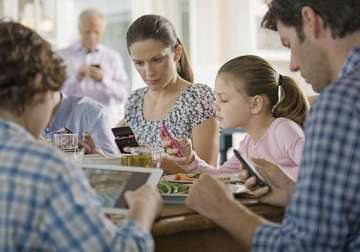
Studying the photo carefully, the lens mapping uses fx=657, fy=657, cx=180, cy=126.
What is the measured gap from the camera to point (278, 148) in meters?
2.12

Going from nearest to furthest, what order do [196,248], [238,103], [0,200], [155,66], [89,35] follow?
[0,200]
[196,248]
[238,103]
[155,66]
[89,35]

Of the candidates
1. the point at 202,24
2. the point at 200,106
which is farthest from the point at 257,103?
the point at 202,24

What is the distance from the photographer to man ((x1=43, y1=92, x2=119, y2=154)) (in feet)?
8.53

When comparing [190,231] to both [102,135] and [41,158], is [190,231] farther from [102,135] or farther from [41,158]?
[102,135]

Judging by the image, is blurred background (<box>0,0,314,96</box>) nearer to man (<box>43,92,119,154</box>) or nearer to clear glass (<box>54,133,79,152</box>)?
man (<box>43,92,119,154</box>)

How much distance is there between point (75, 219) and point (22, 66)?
272mm

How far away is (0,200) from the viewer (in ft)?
3.30

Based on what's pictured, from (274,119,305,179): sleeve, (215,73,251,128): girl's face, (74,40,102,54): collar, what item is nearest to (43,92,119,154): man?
(215,73,251,128): girl's face

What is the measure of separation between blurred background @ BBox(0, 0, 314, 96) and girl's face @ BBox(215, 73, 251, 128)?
3.34m

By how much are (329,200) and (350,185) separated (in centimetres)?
4

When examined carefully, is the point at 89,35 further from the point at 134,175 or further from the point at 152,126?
the point at 134,175

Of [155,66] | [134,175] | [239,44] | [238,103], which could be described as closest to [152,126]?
[155,66]

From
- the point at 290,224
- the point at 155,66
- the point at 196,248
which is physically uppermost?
the point at 155,66

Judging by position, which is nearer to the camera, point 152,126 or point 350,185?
point 350,185
